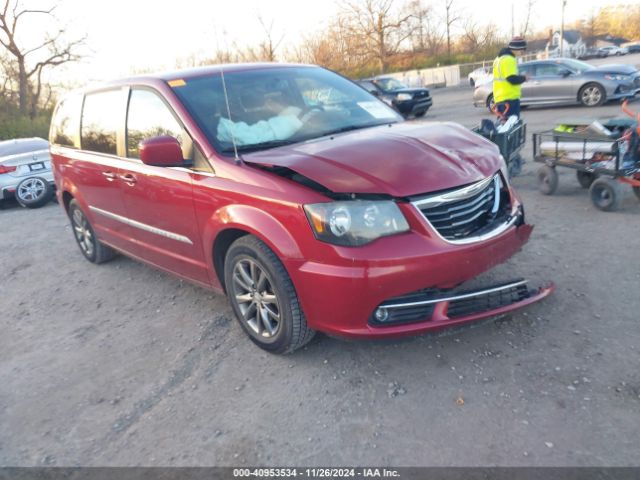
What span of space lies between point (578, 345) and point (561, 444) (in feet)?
2.99

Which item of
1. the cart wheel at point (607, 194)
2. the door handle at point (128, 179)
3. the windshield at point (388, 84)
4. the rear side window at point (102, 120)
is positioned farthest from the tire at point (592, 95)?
the door handle at point (128, 179)

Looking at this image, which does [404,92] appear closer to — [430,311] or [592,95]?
[592,95]

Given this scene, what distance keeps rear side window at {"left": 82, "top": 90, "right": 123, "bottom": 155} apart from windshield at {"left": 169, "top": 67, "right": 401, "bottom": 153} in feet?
2.97

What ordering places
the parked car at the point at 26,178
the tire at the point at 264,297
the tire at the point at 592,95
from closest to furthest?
the tire at the point at 264,297
the parked car at the point at 26,178
the tire at the point at 592,95

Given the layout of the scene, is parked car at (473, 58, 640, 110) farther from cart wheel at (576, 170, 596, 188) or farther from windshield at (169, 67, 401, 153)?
windshield at (169, 67, 401, 153)

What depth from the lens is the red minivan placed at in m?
2.86

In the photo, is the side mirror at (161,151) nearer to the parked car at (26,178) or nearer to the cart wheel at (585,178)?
the cart wheel at (585,178)

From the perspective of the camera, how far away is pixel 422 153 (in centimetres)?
318

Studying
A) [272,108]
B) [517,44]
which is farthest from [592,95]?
[272,108]

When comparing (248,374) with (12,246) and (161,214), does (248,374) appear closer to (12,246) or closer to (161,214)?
(161,214)

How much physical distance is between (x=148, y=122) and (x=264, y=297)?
5.83 feet

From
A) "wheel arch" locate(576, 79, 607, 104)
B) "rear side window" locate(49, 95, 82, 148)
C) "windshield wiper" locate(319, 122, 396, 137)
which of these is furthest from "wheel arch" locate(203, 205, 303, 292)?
"wheel arch" locate(576, 79, 607, 104)

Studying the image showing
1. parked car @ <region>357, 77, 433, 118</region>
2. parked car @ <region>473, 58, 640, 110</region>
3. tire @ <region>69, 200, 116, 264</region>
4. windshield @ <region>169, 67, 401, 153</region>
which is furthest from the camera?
parked car @ <region>357, 77, 433, 118</region>

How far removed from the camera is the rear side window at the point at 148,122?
12.1ft
